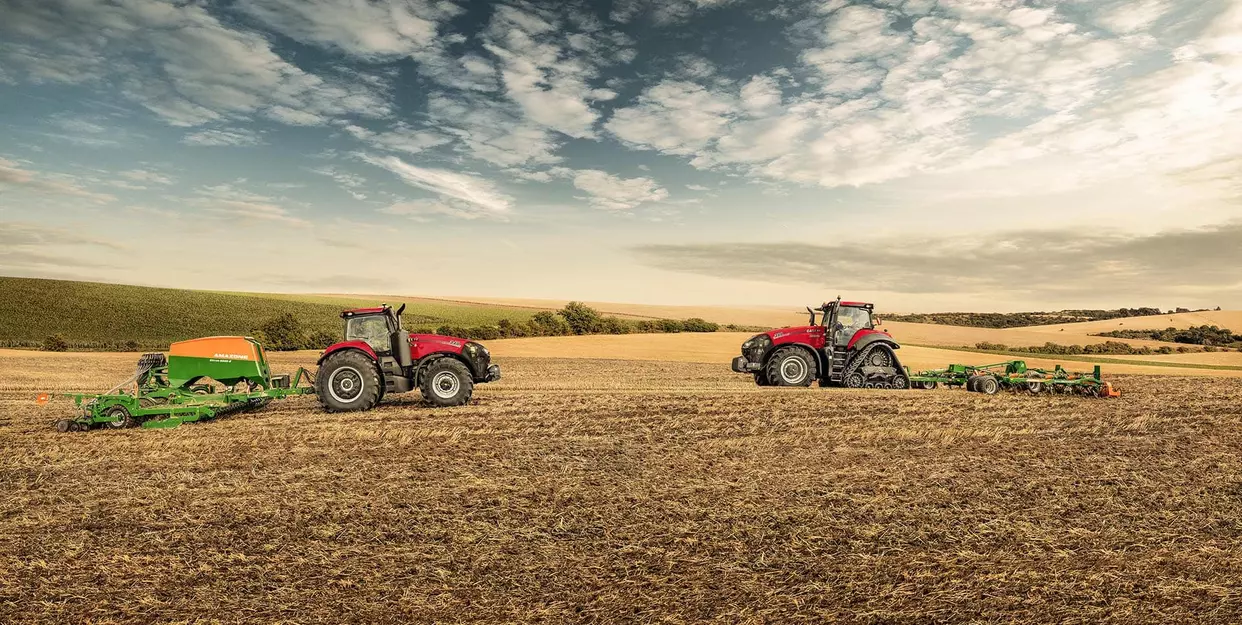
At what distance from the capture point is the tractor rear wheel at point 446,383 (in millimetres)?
13977

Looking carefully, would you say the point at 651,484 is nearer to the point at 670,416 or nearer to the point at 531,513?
the point at 531,513

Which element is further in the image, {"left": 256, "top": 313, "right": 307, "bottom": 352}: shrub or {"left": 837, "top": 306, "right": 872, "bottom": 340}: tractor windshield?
{"left": 256, "top": 313, "right": 307, "bottom": 352}: shrub

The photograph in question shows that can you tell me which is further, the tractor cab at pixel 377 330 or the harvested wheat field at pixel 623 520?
the tractor cab at pixel 377 330

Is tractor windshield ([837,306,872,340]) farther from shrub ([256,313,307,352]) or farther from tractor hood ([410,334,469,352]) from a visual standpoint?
shrub ([256,313,307,352])

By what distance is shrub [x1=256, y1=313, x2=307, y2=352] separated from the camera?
37.5 meters

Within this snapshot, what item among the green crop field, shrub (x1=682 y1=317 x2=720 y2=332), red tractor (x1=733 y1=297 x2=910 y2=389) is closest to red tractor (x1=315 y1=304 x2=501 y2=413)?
red tractor (x1=733 y1=297 x2=910 y2=389)

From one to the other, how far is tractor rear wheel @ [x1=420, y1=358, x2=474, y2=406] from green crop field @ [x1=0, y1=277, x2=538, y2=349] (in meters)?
30.5

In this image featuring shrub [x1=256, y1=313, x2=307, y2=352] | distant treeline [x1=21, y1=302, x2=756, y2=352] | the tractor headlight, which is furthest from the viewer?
distant treeline [x1=21, y1=302, x2=756, y2=352]

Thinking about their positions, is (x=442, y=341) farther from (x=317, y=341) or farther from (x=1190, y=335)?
(x=1190, y=335)

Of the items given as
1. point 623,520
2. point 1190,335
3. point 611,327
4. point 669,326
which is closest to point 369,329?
point 623,520

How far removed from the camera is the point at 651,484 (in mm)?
8344

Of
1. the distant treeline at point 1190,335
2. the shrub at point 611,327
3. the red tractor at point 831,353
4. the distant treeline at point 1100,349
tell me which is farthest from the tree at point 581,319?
the distant treeline at point 1190,335

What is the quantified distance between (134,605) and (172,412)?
8.32 meters

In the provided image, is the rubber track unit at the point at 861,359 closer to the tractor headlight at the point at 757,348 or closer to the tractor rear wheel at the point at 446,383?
the tractor headlight at the point at 757,348
